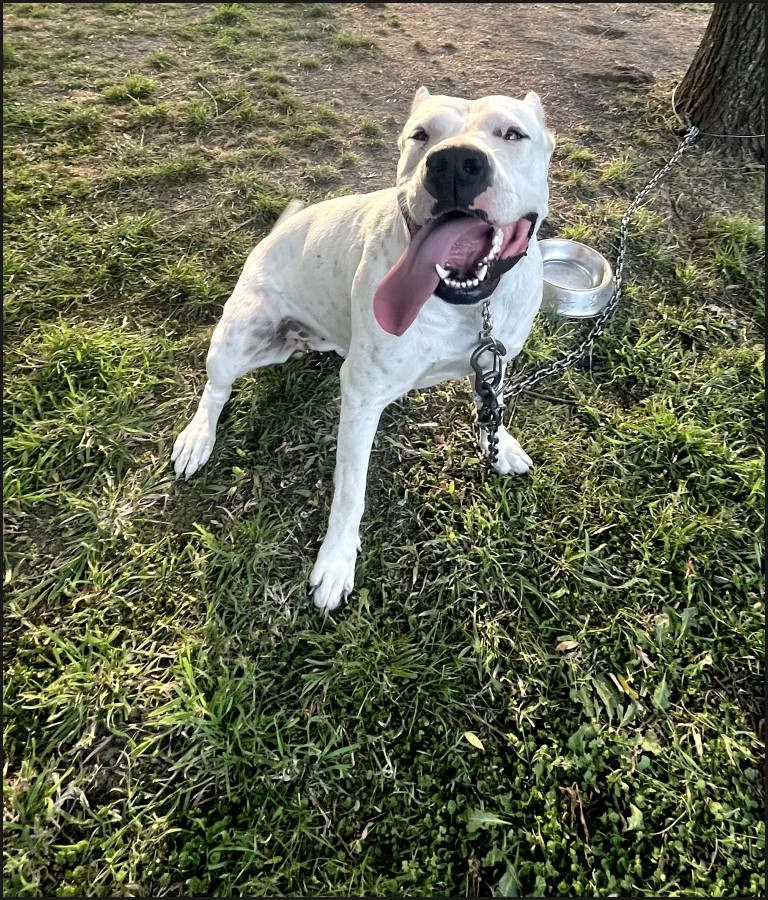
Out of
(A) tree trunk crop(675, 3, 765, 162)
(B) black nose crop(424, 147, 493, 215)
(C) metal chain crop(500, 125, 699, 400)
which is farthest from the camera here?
(A) tree trunk crop(675, 3, 765, 162)

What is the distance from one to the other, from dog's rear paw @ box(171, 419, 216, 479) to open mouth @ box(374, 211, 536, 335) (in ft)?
4.72

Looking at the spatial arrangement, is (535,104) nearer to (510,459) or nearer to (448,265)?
(448,265)

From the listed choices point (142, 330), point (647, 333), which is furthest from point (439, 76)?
point (142, 330)

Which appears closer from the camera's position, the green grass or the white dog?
the white dog

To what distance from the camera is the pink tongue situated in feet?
6.28

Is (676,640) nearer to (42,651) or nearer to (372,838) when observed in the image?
(372,838)

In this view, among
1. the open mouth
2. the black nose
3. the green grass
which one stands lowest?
the green grass

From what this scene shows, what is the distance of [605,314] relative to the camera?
141 inches

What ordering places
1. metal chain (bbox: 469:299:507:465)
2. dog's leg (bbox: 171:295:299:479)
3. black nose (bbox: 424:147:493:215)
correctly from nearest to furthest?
black nose (bbox: 424:147:493:215) → metal chain (bbox: 469:299:507:465) → dog's leg (bbox: 171:295:299:479)

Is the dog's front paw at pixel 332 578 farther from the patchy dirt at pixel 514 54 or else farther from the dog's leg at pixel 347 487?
the patchy dirt at pixel 514 54

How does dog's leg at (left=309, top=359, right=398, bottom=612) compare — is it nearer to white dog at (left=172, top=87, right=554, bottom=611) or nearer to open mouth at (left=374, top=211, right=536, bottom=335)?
white dog at (left=172, top=87, right=554, bottom=611)

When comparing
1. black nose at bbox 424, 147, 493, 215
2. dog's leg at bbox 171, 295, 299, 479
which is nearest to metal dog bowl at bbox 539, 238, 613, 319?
dog's leg at bbox 171, 295, 299, 479

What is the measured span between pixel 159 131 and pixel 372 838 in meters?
5.62

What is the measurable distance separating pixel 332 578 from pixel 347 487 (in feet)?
1.42
